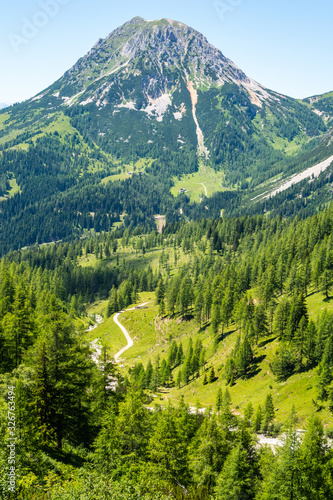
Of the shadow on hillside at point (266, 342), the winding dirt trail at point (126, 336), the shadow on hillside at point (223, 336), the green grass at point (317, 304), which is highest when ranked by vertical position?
the green grass at point (317, 304)

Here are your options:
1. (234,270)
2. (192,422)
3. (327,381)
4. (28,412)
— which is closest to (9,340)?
(28,412)

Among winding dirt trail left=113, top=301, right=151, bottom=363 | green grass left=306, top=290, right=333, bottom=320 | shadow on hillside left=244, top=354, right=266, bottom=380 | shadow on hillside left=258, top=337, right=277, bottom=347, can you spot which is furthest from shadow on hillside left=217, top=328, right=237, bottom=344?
winding dirt trail left=113, top=301, right=151, bottom=363

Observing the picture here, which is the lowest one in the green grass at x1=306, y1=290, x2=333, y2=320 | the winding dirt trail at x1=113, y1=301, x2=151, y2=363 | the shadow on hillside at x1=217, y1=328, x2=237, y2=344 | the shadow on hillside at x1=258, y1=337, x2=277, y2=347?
the winding dirt trail at x1=113, y1=301, x2=151, y2=363

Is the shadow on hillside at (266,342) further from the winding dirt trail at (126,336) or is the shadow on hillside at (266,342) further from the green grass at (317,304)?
the winding dirt trail at (126,336)

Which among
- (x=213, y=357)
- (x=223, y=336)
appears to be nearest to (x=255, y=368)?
(x=213, y=357)

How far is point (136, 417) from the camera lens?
3956 cm

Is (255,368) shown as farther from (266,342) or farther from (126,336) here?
(126,336)

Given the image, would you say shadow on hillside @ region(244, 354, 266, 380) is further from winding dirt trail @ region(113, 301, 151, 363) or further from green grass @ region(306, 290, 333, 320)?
winding dirt trail @ region(113, 301, 151, 363)

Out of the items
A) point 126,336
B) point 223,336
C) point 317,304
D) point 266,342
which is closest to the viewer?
point 317,304

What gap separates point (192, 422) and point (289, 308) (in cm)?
5430

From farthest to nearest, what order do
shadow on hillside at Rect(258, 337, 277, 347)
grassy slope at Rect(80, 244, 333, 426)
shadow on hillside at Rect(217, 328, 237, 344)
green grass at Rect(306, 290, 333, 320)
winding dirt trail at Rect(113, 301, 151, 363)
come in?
winding dirt trail at Rect(113, 301, 151, 363) < shadow on hillside at Rect(217, 328, 237, 344) < shadow on hillside at Rect(258, 337, 277, 347) < green grass at Rect(306, 290, 333, 320) < grassy slope at Rect(80, 244, 333, 426)

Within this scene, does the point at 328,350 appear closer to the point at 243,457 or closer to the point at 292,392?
the point at 292,392

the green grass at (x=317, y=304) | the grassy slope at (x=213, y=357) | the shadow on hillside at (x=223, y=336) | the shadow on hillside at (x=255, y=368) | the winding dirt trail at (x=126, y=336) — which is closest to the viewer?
the grassy slope at (x=213, y=357)

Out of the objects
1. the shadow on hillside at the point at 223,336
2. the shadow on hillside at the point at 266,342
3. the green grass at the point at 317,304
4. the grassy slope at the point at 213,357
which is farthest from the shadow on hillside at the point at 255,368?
the shadow on hillside at the point at 223,336
